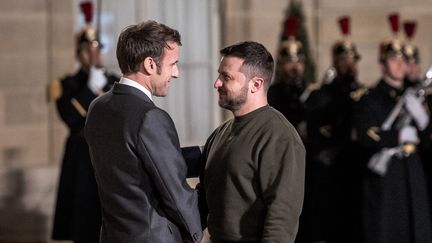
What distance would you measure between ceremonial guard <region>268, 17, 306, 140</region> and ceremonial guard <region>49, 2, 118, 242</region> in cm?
138

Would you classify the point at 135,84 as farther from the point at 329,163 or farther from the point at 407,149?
the point at 329,163

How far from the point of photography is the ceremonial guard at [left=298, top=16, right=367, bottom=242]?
8586 millimetres

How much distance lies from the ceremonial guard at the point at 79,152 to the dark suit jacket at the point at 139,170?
3.56 m

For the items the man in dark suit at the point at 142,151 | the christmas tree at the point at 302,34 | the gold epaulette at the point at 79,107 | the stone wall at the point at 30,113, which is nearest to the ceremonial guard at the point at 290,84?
the christmas tree at the point at 302,34

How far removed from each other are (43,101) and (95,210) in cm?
159

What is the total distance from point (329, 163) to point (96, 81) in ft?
6.42

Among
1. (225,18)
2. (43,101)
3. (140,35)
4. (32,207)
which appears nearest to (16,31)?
(43,101)

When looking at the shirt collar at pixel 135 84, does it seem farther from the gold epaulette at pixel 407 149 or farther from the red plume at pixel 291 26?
the red plume at pixel 291 26

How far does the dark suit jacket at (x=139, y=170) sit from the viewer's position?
13.5 ft

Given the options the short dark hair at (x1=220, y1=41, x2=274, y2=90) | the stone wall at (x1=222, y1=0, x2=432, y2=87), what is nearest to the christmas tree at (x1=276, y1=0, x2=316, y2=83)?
the stone wall at (x1=222, y1=0, x2=432, y2=87)

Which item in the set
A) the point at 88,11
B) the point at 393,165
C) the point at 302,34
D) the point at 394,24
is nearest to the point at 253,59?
the point at 393,165

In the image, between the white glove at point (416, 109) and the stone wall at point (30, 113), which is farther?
the stone wall at point (30, 113)

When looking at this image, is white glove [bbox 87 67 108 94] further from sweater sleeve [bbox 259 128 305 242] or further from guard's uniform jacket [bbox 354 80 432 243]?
sweater sleeve [bbox 259 128 305 242]

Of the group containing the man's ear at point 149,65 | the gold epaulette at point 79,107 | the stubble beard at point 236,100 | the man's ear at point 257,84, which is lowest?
the gold epaulette at point 79,107
